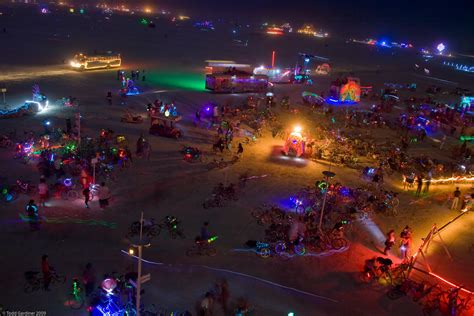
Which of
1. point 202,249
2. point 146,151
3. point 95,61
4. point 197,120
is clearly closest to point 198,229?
point 202,249

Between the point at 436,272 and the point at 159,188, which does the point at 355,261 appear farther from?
the point at 159,188

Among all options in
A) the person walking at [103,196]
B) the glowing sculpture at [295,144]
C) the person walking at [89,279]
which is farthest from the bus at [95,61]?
the person walking at [89,279]

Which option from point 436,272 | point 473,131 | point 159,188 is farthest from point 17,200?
point 473,131

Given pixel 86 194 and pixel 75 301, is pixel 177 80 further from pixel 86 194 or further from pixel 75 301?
pixel 75 301

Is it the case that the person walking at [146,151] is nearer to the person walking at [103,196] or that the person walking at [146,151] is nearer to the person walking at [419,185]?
the person walking at [103,196]

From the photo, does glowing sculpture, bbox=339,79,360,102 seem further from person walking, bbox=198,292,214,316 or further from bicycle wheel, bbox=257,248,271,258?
person walking, bbox=198,292,214,316

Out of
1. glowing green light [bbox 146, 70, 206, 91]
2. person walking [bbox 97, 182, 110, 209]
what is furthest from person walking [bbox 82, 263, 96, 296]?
glowing green light [bbox 146, 70, 206, 91]
